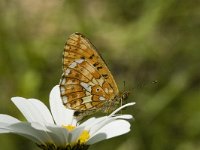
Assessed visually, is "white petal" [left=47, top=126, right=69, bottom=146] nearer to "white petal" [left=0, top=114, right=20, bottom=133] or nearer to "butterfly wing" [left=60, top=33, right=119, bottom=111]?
"white petal" [left=0, top=114, right=20, bottom=133]

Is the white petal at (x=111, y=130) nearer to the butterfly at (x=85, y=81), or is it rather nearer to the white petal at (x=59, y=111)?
the butterfly at (x=85, y=81)

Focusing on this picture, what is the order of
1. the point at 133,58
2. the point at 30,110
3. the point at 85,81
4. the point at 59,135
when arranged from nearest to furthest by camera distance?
the point at 59,135, the point at 30,110, the point at 85,81, the point at 133,58

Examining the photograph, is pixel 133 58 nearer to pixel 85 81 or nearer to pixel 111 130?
pixel 85 81

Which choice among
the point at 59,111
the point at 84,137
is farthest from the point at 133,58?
the point at 84,137

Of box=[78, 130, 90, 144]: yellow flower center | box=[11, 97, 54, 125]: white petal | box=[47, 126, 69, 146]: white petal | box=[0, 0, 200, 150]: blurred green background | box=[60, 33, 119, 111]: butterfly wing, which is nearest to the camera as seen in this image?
box=[47, 126, 69, 146]: white petal

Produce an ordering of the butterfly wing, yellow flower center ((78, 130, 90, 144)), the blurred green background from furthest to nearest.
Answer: the blurred green background → the butterfly wing → yellow flower center ((78, 130, 90, 144))

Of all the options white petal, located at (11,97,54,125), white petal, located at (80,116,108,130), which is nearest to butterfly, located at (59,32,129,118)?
white petal, located at (11,97,54,125)

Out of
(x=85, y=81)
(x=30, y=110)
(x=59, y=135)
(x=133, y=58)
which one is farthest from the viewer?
(x=133, y=58)
